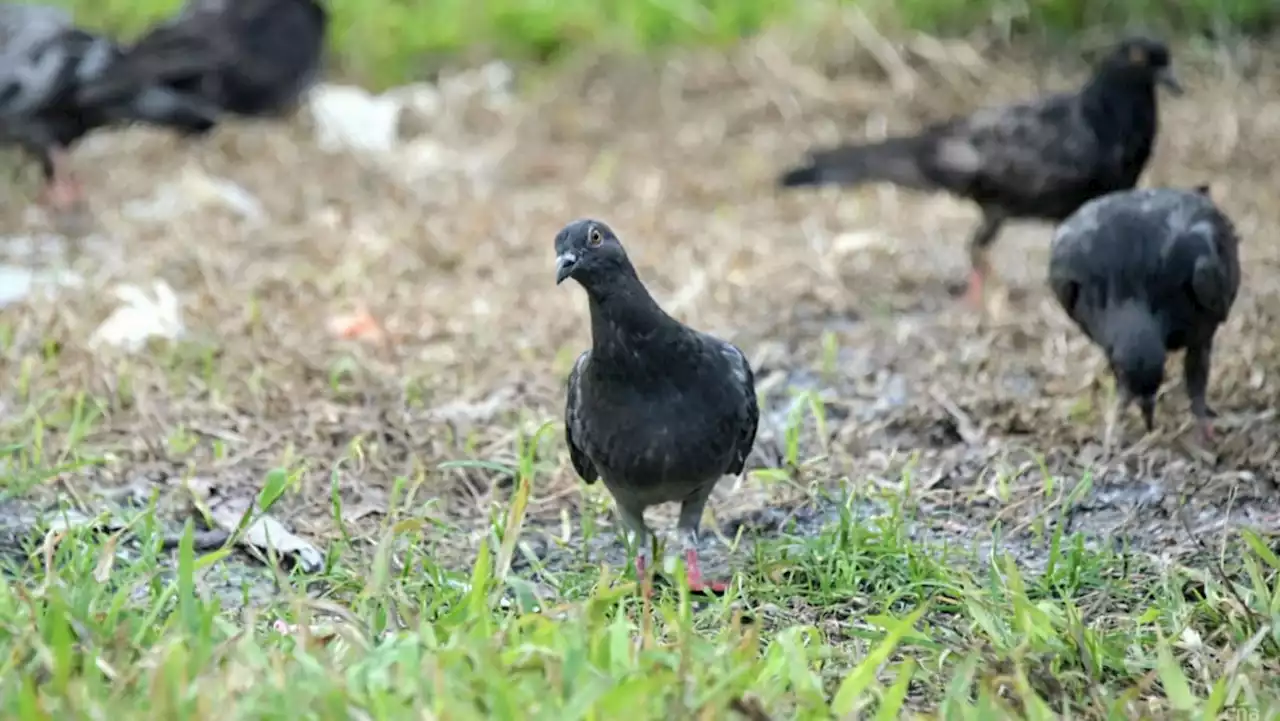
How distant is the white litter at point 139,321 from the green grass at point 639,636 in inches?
74.2

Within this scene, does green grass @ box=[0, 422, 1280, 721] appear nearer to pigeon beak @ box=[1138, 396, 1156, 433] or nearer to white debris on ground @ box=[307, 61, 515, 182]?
pigeon beak @ box=[1138, 396, 1156, 433]

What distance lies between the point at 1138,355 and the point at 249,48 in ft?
22.0

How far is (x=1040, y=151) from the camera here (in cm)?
684

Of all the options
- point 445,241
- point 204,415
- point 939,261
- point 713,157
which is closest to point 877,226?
point 939,261

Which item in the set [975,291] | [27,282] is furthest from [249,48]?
[975,291]

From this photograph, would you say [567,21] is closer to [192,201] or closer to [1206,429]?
[192,201]

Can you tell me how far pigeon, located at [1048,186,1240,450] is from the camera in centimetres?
519

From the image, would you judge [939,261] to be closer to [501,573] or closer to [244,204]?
[244,204]

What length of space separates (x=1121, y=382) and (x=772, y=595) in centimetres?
169

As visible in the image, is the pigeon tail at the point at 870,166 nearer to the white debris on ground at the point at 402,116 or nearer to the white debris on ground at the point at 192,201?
the white debris on ground at the point at 402,116

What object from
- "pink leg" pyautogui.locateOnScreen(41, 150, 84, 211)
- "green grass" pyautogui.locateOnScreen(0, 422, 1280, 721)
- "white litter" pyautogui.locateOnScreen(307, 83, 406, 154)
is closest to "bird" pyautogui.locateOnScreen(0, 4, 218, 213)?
"pink leg" pyautogui.locateOnScreen(41, 150, 84, 211)

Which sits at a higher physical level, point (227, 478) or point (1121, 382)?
point (1121, 382)

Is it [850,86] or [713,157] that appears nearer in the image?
[713,157]

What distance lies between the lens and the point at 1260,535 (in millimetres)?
4398
